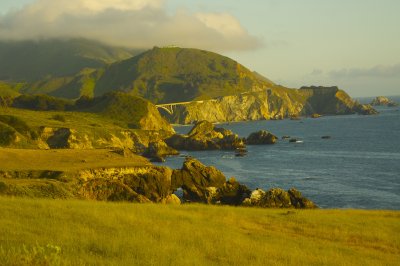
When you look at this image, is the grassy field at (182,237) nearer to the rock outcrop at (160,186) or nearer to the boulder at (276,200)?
the rock outcrop at (160,186)

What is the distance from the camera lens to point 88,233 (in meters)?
18.3

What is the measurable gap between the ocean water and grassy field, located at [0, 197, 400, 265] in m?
35.6

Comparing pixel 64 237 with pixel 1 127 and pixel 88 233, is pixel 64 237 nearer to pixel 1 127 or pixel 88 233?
pixel 88 233

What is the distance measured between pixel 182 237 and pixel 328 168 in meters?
80.6

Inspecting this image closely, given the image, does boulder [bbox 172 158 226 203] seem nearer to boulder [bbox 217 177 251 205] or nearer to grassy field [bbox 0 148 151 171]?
boulder [bbox 217 177 251 205]

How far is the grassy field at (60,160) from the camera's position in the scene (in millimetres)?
53969

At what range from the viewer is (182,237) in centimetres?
1984

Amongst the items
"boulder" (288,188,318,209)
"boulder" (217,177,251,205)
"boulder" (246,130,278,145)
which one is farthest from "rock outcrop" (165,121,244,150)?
"boulder" (288,188,318,209)

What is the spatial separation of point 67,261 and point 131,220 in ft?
28.2

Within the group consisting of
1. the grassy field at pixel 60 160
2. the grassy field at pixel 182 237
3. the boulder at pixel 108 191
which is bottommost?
the boulder at pixel 108 191

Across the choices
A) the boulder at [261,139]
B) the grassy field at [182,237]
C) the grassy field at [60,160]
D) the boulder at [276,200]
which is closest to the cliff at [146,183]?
the boulder at [276,200]

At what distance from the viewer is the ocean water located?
2621 inches

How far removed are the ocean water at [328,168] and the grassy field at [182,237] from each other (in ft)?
117

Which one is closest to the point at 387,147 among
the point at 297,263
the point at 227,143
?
the point at 227,143
